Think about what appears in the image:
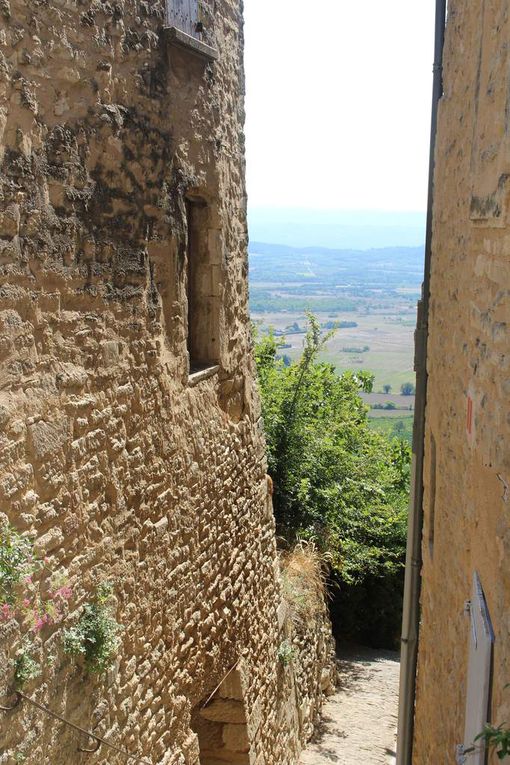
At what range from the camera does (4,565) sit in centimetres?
359

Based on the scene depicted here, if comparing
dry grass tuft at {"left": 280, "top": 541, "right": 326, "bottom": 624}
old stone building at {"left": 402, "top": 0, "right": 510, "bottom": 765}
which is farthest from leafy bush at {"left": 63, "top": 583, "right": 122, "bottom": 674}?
dry grass tuft at {"left": 280, "top": 541, "right": 326, "bottom": 624}

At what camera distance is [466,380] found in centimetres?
398

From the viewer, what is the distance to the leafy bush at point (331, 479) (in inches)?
455

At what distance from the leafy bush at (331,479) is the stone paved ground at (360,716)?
119 cm

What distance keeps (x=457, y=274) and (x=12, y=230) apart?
7.92 feet

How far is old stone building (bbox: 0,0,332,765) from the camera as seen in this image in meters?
3.88

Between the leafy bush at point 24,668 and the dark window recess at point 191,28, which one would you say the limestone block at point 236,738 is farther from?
the dark window recess at point 191,28

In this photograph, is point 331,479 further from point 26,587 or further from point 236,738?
point 26,587

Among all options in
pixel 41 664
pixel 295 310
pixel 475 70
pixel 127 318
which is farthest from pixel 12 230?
pixel 295 310

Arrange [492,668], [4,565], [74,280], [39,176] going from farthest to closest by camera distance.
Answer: [74,280]
[39,176]
[4,565]
[492,668]

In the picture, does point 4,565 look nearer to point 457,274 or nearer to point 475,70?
point 457,274

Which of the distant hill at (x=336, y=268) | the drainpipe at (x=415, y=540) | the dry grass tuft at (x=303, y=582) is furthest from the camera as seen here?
the distant hill at (x=336, y=268)

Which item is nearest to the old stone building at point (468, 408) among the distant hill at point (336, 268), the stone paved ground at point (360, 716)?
the stone paved ground at point (360, 716)

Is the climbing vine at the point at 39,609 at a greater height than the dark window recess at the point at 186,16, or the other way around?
the dark window recess at the point at 186,16
